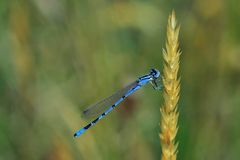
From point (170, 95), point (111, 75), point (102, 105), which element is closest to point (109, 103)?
point (102, 105)

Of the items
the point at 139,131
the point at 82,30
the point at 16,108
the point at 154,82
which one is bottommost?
the point at 139,131

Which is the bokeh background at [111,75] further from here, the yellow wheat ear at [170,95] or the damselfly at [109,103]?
the yellow wheat ear at [170,95]

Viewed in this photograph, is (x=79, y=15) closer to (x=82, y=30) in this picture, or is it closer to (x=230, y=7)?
(x=82, y=30)

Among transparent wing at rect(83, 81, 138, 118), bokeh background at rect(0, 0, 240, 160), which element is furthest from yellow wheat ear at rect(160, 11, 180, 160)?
transparent wing at rect(83, 81, 138, 118)

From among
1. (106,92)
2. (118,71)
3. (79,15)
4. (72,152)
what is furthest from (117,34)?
(72,152)

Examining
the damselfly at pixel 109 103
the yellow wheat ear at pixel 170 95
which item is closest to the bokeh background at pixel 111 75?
the damselfly at pixel 109 103

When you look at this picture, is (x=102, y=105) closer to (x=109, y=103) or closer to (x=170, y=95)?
(x=109, y=103)
